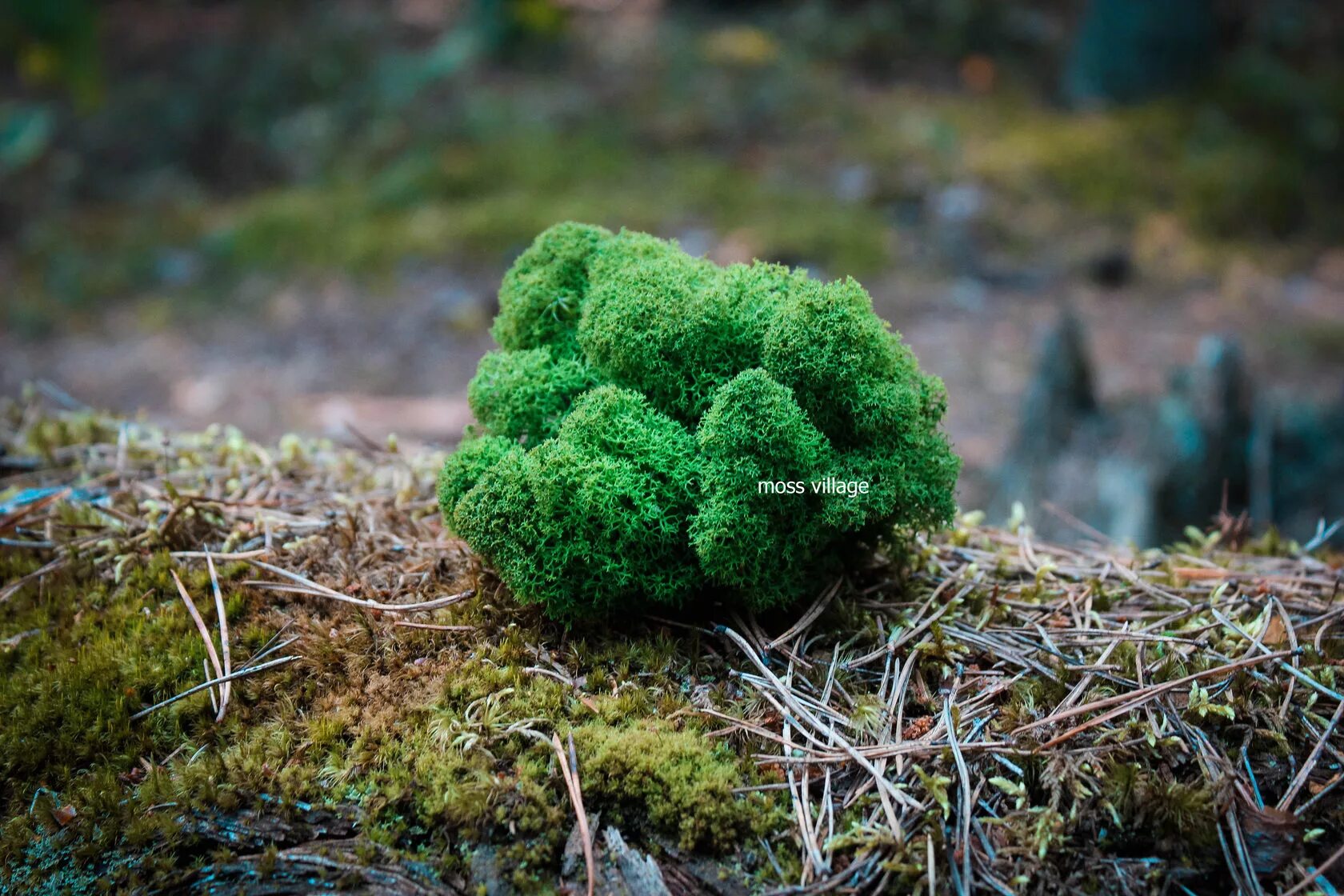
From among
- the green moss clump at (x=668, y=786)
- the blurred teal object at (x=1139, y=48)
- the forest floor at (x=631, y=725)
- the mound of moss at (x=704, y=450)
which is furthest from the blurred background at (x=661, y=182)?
the green moss clump at (x=668, y=786)

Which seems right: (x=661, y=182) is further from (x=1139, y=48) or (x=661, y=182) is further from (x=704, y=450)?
(x=704, y=450)

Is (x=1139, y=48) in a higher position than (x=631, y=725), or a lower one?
higher

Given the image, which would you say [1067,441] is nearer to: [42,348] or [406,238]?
[406,238]

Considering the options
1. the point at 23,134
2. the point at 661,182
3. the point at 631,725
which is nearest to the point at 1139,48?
the point at 661,182

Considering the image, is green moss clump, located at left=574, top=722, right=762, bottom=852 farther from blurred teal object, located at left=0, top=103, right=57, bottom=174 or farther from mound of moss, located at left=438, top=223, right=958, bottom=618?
blurred teal object, located at left=0, top=103, right=57, bottom=174

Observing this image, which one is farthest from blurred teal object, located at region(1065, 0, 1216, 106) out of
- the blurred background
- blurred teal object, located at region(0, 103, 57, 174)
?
blurred teal object, located at region(0, 103, 57, 174)

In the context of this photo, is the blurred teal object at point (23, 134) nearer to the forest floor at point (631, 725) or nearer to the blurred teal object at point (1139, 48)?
the forest floor at point (631, 725)

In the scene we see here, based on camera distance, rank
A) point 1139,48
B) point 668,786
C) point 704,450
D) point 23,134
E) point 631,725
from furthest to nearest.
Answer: point 1139,48, point 23,134, point 704,450, point 631,725, point 668,786

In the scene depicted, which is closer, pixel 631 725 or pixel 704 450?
pixel 631 725
